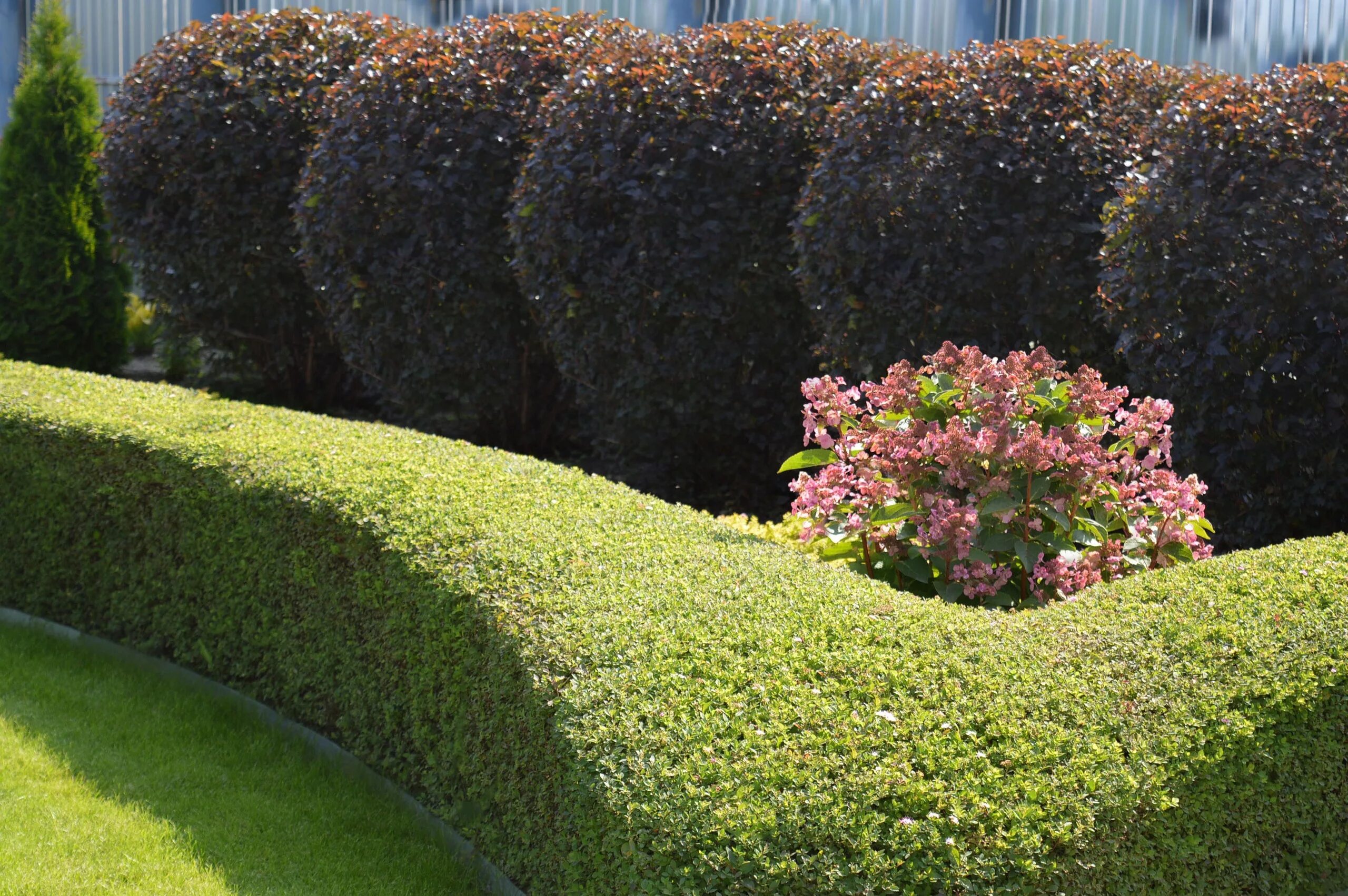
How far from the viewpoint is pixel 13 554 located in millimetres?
5754

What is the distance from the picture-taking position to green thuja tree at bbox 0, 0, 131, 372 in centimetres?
1034

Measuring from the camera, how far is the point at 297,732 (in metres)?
4.55

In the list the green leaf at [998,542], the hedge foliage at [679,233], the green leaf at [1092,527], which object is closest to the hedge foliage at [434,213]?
the hedge foliage at [679,233]

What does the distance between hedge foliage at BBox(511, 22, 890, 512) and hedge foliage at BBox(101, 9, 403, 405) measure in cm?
232

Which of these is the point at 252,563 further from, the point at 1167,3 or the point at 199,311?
the point at 1167,3

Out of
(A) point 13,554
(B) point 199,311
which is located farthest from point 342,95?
(A) point 13,554

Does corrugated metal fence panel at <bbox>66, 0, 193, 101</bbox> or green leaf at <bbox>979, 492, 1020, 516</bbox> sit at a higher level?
corrugated metal fence panel at <bbox>66, 0, 193, 101</bbox>

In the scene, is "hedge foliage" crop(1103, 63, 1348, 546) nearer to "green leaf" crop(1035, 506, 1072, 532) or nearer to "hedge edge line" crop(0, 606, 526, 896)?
"green leaf" crop(1035, 506, 1072, 532)

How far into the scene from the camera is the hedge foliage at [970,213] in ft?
19.6

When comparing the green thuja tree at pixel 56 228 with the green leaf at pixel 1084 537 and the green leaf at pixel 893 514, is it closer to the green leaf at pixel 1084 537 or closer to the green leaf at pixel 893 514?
the green leaf at pixel 893 514

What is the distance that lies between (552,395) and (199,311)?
2626 millimetres

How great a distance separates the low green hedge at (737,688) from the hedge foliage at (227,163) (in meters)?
3.95

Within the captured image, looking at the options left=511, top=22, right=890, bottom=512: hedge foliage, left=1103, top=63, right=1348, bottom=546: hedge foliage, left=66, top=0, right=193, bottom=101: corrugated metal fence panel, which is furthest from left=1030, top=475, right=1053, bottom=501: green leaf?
left=66, top=0, right=193, bottom=101: corrugated metal fence panel

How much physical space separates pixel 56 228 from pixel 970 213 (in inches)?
301
